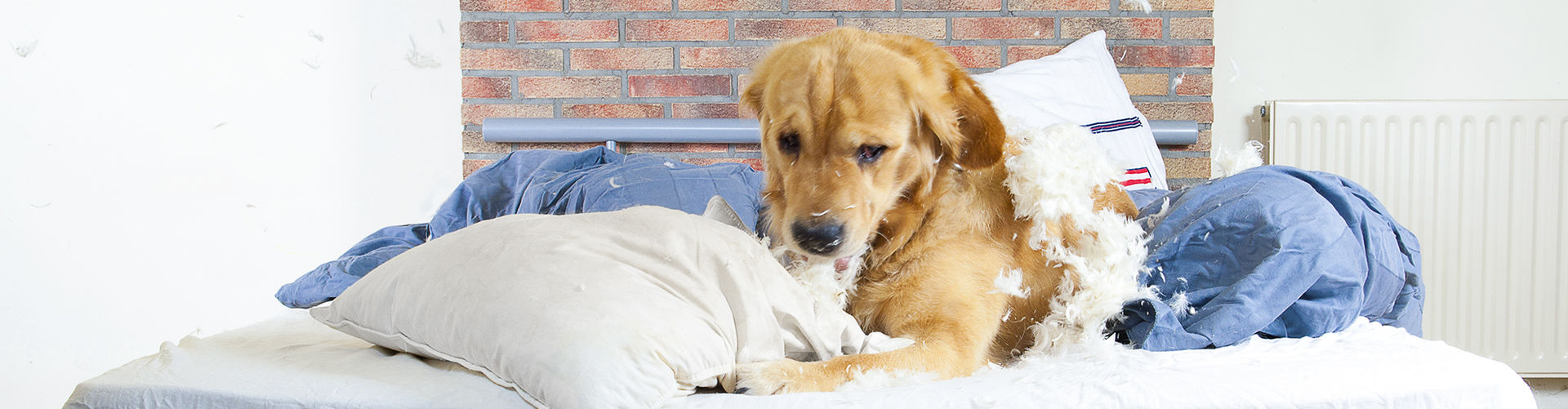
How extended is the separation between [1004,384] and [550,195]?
3.51 ft

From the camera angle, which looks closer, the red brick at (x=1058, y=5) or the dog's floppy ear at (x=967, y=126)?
the dog's floppy ear at (x=967, y=126)

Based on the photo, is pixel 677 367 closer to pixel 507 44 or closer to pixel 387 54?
pixel 387 54

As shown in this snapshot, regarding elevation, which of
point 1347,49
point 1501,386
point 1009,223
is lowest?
point 1501,386

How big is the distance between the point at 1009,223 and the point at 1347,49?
Answer: 7.05 feet

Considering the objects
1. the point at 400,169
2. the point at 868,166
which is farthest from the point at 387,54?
the point at 868,166

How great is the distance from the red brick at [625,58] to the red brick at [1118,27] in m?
1.20

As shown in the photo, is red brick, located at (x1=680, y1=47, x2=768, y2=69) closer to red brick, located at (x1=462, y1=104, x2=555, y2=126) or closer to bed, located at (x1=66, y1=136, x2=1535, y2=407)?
red brick, located at (x1=462, y1=104, x2=555, y2=126)

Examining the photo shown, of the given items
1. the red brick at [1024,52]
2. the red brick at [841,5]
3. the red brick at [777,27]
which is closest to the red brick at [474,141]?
the red brick at [777,27]

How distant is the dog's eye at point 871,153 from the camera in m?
0.99

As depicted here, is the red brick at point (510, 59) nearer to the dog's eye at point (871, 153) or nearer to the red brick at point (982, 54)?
the red brick at point (982, 54)

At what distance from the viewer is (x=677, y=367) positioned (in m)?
0.82

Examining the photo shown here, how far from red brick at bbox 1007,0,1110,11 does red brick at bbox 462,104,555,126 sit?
4.75 ft

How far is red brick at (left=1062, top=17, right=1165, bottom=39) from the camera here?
2.64 metres

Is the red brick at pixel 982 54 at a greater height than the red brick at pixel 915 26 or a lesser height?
lesser
